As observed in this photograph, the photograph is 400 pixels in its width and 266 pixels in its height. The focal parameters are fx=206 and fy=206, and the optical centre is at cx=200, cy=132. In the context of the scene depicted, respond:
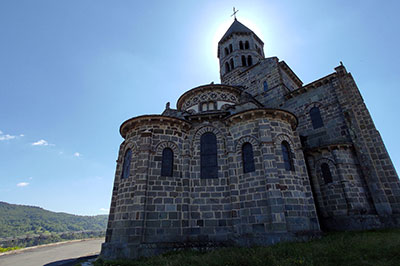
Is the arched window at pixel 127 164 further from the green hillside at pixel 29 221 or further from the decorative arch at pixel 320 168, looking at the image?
the green hillside at pixel 29 221

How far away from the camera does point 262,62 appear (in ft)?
74.9

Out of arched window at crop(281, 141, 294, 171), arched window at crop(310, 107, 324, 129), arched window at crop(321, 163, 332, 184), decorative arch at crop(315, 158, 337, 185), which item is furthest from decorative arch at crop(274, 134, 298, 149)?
arched window at crop(310, 107, 324, 129)

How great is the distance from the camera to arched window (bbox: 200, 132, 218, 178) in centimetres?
1245

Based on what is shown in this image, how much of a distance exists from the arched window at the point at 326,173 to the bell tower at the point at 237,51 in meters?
15.1

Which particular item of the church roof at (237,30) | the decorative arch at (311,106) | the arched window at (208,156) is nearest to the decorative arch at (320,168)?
the decorative arch at (311,106)

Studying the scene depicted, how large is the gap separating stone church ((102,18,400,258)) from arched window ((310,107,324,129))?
41 cm

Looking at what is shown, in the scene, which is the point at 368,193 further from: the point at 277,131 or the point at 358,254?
the point at 358,254

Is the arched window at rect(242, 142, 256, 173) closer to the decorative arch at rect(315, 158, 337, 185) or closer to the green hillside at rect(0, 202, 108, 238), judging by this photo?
the decorative arch at rect(315, 158, 337, 185)

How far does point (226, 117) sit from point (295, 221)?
22.3ft

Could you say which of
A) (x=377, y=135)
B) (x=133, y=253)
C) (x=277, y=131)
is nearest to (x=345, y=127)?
(x=377, y=135)

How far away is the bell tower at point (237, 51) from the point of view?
26877 millimetres

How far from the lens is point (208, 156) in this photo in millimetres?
12859

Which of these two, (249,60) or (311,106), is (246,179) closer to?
(311,106)

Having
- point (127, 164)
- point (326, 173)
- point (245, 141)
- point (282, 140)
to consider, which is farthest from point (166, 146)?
point (326, 173)
